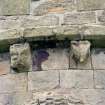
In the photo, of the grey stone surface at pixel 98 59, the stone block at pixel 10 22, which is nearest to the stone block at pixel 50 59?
the grey stone surface at pixel 98 59

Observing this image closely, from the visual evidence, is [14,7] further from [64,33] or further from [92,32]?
[92,32]

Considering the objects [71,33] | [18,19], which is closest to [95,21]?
[71,33]

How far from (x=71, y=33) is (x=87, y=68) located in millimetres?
322

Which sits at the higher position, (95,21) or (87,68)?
(95,21)

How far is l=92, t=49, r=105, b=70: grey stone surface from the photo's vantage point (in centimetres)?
493

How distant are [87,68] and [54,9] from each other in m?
0.72

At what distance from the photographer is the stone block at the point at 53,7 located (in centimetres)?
528

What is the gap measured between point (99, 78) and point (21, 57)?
2.22 ft

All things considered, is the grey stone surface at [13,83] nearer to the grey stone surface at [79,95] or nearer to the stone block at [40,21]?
the grey stone surface at [79,95]

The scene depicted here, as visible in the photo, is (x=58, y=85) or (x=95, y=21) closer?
(x=58, y=85)

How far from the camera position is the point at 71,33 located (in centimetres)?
492

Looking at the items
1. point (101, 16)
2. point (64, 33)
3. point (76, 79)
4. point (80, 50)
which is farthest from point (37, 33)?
point (101, 16)

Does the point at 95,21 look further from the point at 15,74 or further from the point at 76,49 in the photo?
the point at 15,74

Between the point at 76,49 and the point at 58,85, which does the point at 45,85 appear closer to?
the point at 58,85
